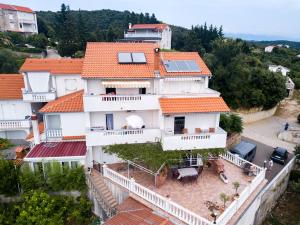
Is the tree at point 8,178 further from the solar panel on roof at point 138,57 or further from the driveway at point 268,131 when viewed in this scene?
the driveway at point 268,131

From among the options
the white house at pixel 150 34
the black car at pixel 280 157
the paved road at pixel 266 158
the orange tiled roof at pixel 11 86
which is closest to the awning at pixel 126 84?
→ the orange tiled roof at pixel 11 86

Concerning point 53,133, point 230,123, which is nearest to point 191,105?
point 230,123

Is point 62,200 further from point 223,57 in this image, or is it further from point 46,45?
point 46,45

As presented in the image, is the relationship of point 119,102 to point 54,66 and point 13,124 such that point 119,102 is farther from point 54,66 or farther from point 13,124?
point 13,124

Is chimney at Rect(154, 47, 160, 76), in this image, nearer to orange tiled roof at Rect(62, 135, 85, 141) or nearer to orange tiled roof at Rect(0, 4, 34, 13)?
orange tiled roof at Rect(62, 135, 85, 141)

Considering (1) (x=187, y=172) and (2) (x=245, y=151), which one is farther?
(2) (x=245, y=151)

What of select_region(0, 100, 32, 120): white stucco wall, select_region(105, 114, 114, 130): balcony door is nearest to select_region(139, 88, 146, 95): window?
select_region(105, 114, 114, 130): balcony door

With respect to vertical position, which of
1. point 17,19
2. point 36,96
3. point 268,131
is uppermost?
point 17,19
